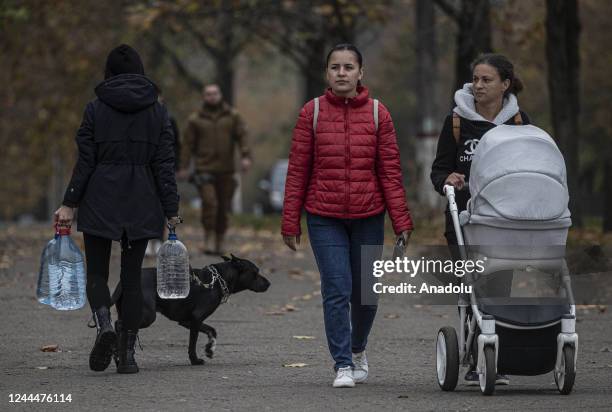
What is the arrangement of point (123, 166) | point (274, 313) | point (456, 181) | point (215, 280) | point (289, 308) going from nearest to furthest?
point (456, 181) → point (123, 166) → point (215, 280) → point (274, 313) → point (289, 308)

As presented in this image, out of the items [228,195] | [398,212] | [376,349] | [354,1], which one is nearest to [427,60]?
[354,1]

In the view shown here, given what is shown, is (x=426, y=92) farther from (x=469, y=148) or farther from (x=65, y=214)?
(x=469, y=148)

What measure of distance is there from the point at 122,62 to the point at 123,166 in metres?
0.68

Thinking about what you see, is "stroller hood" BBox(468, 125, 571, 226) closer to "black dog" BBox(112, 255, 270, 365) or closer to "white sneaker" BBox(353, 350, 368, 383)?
"white sneaker" BBox(353, 350, 368, 383)

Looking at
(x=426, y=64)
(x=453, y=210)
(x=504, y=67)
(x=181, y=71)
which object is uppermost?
(x=181, y=71)

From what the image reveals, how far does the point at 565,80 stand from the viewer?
20781 millimetres

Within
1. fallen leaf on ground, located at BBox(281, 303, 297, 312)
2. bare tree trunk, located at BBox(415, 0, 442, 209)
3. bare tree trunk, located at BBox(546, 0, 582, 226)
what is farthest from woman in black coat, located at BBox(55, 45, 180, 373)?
bare tree trunk, located at BBox(415, 0, 442, 209)

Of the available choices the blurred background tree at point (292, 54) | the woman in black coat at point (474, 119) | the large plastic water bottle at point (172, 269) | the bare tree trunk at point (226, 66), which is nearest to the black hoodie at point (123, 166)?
the large plastic water bottle at point (172, 269)

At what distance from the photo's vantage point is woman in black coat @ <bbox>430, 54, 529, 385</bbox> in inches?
351

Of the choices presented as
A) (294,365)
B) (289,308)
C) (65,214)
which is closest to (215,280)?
(294,365)

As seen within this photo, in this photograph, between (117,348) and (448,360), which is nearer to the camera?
(448,360)

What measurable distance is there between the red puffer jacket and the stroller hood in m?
0.63

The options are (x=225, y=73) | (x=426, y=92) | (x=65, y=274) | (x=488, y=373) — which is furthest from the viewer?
(x=225, y=73)

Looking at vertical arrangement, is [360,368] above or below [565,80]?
below
